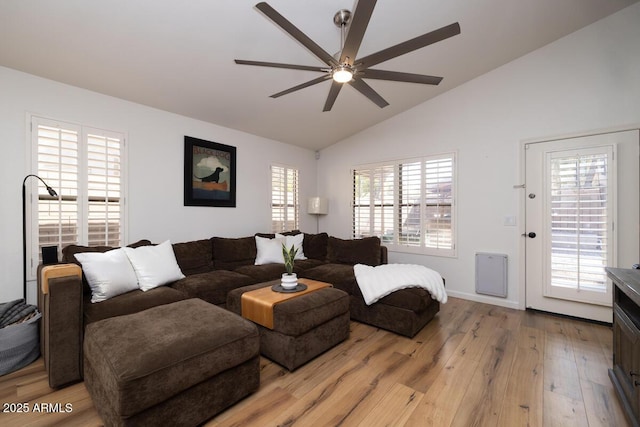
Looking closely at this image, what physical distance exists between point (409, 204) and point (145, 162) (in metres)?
3.65

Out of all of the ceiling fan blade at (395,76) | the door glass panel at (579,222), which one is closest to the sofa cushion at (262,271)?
the ceiling fan blade at (395,76)

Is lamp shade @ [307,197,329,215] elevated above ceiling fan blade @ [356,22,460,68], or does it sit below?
below

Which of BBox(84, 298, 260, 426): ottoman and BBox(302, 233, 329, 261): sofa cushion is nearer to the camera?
BBox(84, 298, 260, 426): ottoman

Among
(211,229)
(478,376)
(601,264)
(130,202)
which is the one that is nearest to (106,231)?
(130,202)

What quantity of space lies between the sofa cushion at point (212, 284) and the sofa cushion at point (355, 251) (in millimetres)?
1311

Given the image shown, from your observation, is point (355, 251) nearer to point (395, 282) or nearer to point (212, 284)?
point (395, 282)

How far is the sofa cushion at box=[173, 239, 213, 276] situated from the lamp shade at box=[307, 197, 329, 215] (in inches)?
82.1

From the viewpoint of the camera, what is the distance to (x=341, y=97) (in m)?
3.69

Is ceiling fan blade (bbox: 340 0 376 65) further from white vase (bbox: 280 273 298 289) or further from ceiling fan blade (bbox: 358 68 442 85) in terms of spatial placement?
white vase (bbox: 280 273 298 289)

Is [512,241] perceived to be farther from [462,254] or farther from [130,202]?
[130,202]

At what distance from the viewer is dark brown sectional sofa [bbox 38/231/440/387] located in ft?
6.08

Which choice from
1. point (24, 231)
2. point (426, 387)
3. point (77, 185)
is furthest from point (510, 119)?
point (24, 231)

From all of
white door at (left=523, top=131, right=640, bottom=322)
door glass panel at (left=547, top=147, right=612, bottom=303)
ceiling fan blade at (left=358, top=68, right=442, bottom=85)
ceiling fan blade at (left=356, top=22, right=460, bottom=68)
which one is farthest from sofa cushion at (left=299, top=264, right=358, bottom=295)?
door glass panel at (left=547, top=147, right=612, bottom=303)

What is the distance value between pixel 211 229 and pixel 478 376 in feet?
11.4
